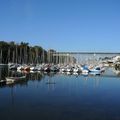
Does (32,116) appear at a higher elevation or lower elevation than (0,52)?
lower

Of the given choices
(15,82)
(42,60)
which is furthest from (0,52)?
(15,82)

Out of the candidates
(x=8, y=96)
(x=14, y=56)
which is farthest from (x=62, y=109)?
(x=14, y=56)

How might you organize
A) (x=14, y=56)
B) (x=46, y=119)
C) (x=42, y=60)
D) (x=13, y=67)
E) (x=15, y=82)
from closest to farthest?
1. (x=46, y=119)
2. (x=15, y=82)
3. (x=13, y=67)
4. (x=14, y=56)
5. (x=42, y=60)

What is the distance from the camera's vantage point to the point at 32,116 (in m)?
25.2

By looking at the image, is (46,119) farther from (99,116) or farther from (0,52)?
(0,52)

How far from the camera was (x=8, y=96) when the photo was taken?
36531 mm

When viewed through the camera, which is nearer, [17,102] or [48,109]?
[48,109]

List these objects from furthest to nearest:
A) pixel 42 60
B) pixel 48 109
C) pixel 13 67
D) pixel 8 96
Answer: pixel 42 60 → pixel 13 67 → pixel 8 96 → pixel 48 109

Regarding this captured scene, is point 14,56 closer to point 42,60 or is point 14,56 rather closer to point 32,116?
point 42,60

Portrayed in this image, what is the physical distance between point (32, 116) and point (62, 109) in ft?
15.2

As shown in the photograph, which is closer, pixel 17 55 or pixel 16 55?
pixel 16 55

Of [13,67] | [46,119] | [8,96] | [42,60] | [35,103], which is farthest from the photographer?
[42,60]

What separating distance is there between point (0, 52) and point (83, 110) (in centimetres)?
10472

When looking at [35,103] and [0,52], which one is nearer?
[35,103]
